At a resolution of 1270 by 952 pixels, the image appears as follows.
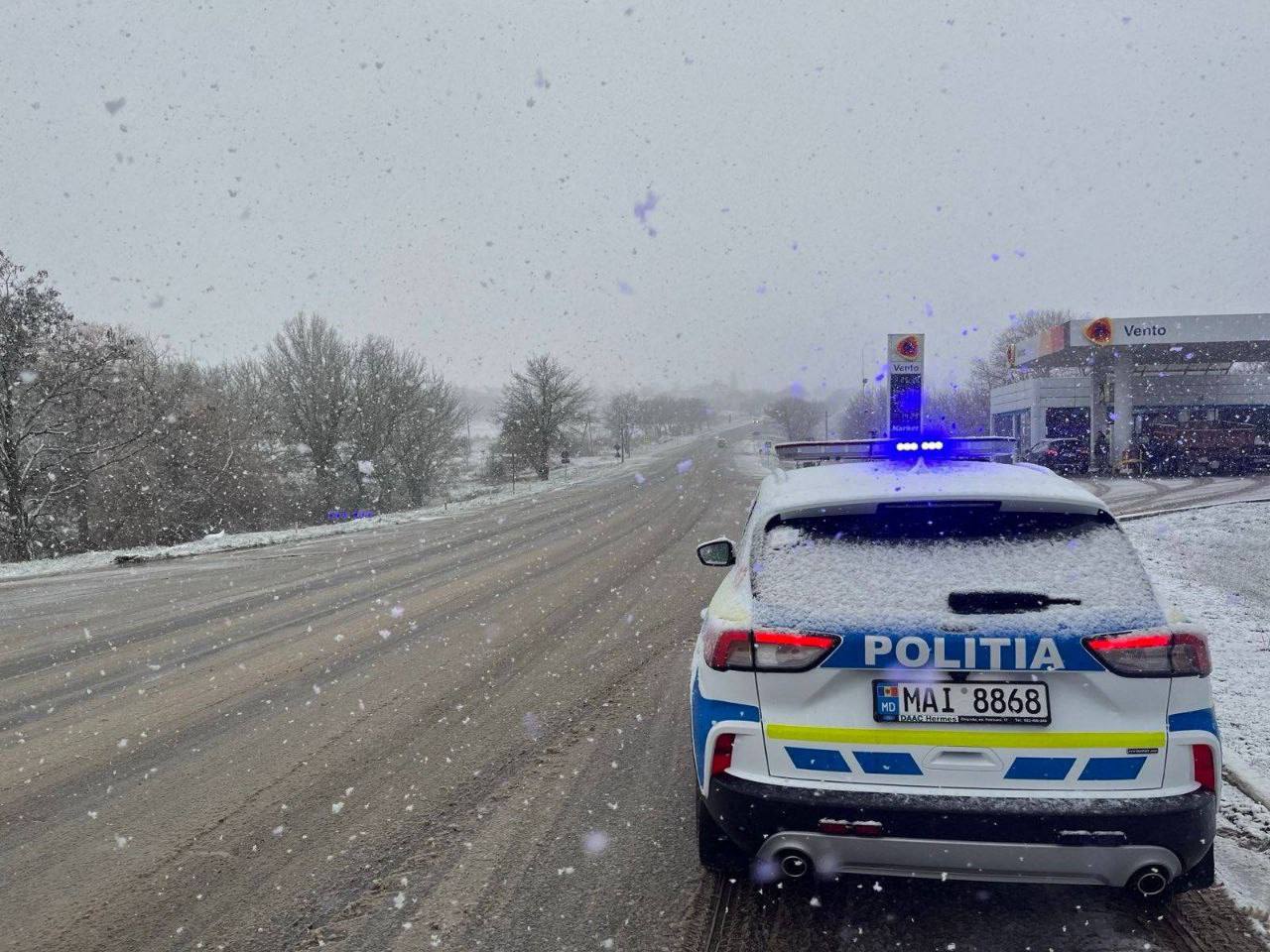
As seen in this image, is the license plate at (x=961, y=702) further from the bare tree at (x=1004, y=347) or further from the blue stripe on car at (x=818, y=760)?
the bare tree at (x=1004, y=347)

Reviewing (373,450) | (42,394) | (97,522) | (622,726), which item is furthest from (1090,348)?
(97,522)

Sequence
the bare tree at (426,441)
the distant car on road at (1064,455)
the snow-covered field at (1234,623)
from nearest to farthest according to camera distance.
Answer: the snow-covered field at (1234,623), the distant car on road at (1064,455), the bare tree at (426,441)

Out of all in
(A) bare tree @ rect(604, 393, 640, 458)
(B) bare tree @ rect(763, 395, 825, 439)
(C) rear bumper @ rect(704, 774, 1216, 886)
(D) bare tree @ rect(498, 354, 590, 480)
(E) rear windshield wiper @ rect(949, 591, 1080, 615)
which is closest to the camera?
(C) rear bumper @ rect(704, 774, 1216, 886)

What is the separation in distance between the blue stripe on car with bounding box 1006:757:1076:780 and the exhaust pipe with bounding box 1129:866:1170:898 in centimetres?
37

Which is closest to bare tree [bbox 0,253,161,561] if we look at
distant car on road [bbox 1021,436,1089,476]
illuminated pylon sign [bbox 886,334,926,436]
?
illuminated pylon sign [bbox 886,334,926,436]

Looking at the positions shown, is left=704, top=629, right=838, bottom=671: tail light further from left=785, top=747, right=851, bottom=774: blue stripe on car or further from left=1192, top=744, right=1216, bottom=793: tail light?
left=1192, top=744, right=1216, bottom=793: tail light

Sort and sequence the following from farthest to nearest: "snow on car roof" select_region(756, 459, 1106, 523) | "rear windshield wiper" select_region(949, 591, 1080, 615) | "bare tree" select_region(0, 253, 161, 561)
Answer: "bare tree" select_region(0, 253, 161, 561) → "snow on car roof" select_region(756, 459, 1106, 523) → "rear windshield wiper" select_region(949, 591, 1080, 615)

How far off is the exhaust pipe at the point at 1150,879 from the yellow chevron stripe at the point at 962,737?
38cm

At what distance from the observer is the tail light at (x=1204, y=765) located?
7.59ft

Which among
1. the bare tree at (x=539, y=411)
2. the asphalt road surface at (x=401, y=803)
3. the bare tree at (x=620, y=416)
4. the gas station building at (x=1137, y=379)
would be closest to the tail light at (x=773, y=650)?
the asphalt road surface at (x=401, y=803)

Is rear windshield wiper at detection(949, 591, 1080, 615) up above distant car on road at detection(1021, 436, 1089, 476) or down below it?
above

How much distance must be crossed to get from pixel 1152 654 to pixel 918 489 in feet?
2.85

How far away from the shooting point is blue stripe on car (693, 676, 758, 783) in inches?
97.1

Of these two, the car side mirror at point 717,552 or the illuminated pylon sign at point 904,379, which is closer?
the car side mirror at point 717,552
